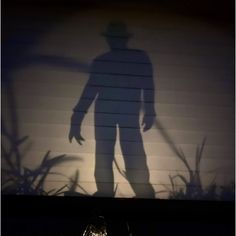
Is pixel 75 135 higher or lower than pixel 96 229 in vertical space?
higher

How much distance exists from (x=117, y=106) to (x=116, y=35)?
3.09 ft

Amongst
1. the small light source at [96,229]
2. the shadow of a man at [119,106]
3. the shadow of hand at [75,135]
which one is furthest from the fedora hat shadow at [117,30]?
the small light source at [96,229]

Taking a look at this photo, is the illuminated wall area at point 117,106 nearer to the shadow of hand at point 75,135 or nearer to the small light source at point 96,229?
the shadow of hand at point 75,135

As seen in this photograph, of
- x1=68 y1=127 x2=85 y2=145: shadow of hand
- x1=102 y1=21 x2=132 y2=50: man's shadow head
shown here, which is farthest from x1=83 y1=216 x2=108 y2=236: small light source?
x1=102 y1=21 x2=132 y2=50: man's shadow head

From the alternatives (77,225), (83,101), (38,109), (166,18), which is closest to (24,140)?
(38,109)

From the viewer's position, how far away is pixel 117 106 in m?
5.60

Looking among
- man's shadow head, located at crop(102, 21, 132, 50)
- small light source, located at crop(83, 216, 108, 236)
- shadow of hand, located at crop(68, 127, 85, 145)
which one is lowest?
small light source, located at crop(83, 216, 108, 236)

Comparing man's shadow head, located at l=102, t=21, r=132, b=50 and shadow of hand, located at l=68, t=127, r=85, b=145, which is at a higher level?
man's shadow head, located at l=102, t=21, r=132, b=50

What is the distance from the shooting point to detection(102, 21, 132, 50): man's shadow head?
222 inches

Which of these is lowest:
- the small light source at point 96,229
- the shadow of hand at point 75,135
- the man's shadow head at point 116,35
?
the small light source at point 96,229

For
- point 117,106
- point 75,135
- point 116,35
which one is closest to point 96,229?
point 75,135

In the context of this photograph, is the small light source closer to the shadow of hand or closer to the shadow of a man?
the shadow of a man

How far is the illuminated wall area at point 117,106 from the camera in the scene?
17.9 ft

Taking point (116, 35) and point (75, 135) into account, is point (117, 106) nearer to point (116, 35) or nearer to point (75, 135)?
point (75, 135)
